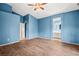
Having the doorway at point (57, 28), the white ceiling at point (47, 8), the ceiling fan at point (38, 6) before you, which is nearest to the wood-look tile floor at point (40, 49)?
the doorway at point (57, 28)

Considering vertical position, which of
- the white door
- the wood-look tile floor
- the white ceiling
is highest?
the white ceiling

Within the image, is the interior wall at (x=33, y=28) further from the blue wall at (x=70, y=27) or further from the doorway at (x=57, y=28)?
the blue wall at (x=70, y=27)

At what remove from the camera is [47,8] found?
2406mm

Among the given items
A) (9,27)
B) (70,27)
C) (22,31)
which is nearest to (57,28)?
(70,27)

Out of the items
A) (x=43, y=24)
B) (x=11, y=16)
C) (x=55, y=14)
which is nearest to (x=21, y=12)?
(x=11, y=16)

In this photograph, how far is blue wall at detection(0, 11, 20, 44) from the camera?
2443mm

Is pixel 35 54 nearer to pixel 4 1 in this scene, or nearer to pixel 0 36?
pixel 0 36

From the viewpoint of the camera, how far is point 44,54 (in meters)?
2.28

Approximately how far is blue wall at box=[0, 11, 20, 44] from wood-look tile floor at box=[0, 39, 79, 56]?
0.66 feet

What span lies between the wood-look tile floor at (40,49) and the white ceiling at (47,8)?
73cm

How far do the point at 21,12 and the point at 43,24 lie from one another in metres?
0.70

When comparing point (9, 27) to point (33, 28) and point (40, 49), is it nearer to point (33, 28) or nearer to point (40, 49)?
point (33, 28)

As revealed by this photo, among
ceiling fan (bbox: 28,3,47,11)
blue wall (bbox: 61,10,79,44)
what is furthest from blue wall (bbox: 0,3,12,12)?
blue wall (bbox: 61,10,79,44)

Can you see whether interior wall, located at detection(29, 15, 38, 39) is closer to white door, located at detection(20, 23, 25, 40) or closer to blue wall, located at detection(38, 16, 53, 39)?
blue wall, located at detection(38, 16, 53, 39)
